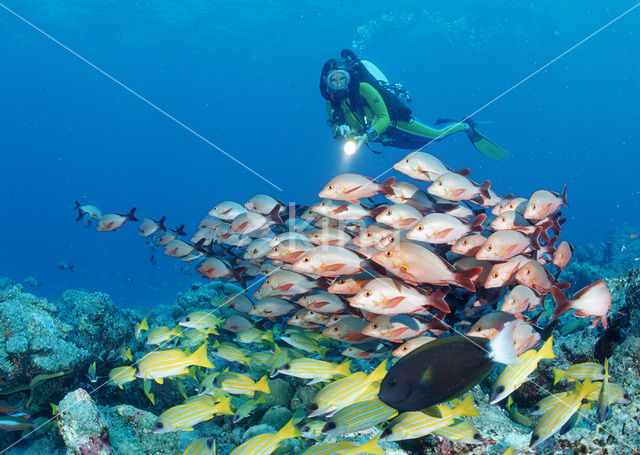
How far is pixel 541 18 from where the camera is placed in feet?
226

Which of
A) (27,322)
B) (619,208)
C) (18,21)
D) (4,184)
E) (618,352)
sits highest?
(4,184)

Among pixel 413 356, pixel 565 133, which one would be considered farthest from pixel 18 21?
pixel 565 133

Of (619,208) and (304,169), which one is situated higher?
(304,169)

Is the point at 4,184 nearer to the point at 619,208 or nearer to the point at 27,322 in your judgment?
the point at 27,322

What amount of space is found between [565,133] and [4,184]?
561 ft

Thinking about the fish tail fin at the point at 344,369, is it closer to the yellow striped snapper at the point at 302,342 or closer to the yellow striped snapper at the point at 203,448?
the yellow striped snapper at the point at 302,342

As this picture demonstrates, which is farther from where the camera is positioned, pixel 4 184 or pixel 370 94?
pixel 4 184

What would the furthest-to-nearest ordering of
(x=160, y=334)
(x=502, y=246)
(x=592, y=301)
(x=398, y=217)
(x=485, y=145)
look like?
(x=485, y=145)
(x=160, y=334)
(x=398, y=217)
(x=502, y=246)
(x=592, y=301)

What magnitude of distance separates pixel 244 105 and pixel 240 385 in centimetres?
8956

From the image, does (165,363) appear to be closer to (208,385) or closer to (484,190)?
(208,385)

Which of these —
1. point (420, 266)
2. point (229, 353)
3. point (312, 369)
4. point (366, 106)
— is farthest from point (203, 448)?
point (366, 106)

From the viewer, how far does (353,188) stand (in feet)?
12.7

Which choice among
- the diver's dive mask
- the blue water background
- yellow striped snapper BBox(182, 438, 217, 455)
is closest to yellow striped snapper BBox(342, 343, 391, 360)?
yellow striped snapper BBox(182, 438, 217, 455)

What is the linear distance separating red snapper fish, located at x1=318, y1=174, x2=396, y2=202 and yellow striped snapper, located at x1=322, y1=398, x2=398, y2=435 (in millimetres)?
2038
